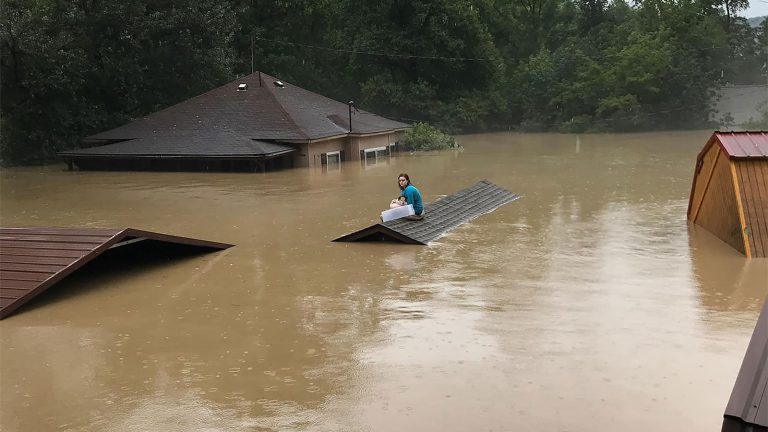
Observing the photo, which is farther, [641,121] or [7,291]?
[641,121]

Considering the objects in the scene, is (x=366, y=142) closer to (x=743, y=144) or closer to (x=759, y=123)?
(x=743, y=144)

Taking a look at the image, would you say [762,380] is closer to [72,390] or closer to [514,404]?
[514,404]

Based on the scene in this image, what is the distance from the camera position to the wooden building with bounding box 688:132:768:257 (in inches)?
575

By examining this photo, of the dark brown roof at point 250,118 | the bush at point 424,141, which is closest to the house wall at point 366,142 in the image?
the dark brown roof at point 250,118

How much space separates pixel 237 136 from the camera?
3369 cm

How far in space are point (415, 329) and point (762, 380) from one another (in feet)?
20.8

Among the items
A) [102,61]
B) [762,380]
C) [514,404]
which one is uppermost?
[102,61]

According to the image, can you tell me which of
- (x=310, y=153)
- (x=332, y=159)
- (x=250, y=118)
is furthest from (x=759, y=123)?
(x=250, y=118)

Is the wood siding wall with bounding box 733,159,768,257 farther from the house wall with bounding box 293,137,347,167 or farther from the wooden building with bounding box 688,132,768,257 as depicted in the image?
the house wall with bounding box 293,137,347,167

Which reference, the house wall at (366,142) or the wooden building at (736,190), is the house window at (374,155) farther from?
the wooden building at (736,190)

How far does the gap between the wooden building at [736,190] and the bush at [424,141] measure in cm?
2750

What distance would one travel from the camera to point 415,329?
33.8 ft

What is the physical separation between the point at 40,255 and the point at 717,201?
13492mm

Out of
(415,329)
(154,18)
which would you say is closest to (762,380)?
(415,329)
